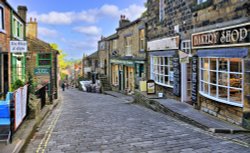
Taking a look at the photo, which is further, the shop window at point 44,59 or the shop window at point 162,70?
the shop window at point 44,59

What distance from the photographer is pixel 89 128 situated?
9648mm

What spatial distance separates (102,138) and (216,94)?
4946 mm

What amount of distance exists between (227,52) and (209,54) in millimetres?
1301

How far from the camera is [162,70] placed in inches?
683

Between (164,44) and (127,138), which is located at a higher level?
(164,44)

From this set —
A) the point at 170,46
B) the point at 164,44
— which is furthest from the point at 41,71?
the point at 170,46

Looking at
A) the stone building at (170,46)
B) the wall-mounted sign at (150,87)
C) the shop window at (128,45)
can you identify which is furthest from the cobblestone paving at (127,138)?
the shop window at (128,45)

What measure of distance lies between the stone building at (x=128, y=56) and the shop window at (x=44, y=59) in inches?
272

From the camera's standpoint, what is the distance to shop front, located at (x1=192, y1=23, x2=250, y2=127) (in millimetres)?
8828

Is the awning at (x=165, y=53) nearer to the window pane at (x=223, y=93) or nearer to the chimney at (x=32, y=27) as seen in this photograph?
the window pane at (x=223, y=93)

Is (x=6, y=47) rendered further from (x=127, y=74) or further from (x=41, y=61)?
(x=127, y=74)

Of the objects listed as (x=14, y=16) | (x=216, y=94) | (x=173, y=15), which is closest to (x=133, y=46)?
(x=173, y=15)

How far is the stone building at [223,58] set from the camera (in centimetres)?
881

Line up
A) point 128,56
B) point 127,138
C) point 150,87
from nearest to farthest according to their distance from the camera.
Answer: point 127,138
point 150,87
point 128,56
